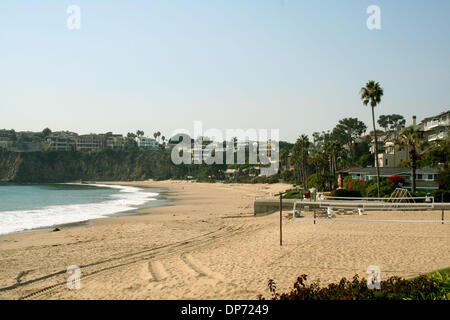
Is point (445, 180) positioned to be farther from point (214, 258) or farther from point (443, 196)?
point (214, 258)

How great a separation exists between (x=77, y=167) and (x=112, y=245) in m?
148

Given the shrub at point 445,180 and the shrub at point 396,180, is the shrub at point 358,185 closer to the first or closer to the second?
the shrub at point 396,180

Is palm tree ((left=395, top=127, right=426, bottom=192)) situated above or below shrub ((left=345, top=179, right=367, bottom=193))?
above

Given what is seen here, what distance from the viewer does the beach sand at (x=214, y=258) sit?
10790 millimetres

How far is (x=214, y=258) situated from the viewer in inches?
557

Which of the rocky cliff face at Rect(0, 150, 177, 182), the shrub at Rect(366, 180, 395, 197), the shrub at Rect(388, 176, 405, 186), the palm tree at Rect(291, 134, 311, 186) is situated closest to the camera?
the shrub at Rect(366, 180, 395, 197)

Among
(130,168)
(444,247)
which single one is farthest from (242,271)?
(130,168)

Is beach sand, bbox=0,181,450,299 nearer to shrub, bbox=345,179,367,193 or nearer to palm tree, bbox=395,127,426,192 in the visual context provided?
palm tree, bbox=395,127,426,192

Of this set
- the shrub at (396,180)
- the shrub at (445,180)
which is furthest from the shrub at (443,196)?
the shrub at (396,180)

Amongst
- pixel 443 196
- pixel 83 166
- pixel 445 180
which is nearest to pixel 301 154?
pixel 445 180

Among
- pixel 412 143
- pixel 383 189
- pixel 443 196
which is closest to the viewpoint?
pixel 443 196

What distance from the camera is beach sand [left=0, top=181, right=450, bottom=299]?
35.4ft

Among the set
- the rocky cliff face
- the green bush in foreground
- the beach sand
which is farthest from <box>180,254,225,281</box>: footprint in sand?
the rocky cliff face
